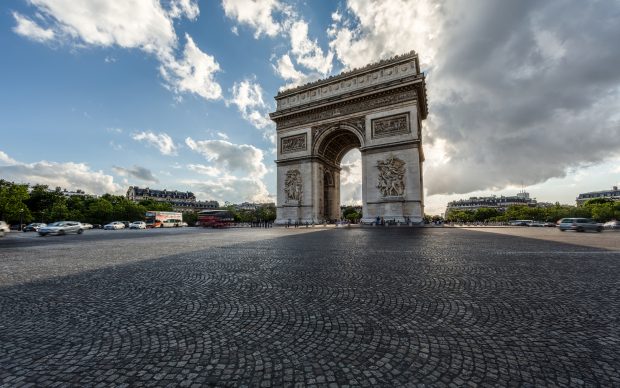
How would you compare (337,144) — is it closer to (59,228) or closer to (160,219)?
(59,228)

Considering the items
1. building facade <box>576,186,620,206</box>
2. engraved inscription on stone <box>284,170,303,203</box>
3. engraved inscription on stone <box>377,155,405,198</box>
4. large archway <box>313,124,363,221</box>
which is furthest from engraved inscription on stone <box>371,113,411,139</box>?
building facade <box>576,186,620,206</box>

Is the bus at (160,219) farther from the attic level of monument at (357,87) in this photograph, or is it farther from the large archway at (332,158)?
the large archway at (332,158)

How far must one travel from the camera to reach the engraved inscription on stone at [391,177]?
27.0 metres

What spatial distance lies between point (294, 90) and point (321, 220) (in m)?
17.3

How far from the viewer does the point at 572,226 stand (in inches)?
968

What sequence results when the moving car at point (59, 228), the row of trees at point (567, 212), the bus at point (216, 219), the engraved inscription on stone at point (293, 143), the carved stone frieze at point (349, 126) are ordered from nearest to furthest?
the moving car at point (59, 228) → the carved stone frieze at point (349, 126) → the engraved inscription on stone at point (293, 143) → the bus at point (216, 219) → the row of trees at point (567, 212)

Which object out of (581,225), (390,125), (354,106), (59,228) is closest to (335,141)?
(354,106)

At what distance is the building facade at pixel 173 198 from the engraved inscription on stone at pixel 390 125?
3722 inches

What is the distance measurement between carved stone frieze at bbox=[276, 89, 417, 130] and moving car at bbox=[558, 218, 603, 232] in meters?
18.6

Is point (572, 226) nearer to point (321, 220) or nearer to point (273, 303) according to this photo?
point (321, 220)

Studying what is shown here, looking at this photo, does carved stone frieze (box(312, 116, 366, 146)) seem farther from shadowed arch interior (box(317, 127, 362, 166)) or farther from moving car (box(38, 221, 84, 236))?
moving car (box(38, 221, 84, 236))

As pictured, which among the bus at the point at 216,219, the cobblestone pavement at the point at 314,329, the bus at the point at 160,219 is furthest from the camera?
the bus at the point at 160,219

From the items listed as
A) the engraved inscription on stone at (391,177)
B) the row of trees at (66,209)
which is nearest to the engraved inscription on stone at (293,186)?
the engraved inscription on stone at (391,177)

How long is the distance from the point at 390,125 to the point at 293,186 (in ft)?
43.1
